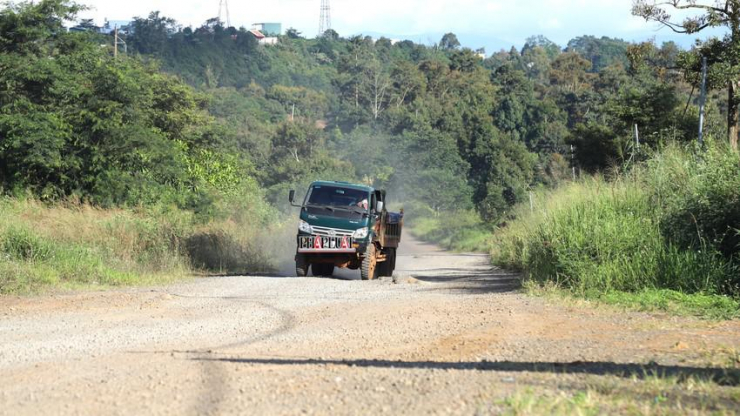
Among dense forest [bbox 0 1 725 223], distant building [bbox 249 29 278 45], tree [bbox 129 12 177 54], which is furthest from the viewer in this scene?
distant building [bbox 249 29 278 45]

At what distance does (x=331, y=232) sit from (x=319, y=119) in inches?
3876

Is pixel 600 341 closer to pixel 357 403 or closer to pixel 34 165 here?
pixel 357 403

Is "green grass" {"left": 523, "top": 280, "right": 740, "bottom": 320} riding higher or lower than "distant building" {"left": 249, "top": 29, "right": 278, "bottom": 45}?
lower

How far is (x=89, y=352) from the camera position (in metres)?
9.12

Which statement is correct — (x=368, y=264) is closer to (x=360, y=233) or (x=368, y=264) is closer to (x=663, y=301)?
(x=360, y=233)

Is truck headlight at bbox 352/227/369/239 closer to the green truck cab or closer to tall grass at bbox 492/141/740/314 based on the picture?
the green truck cab

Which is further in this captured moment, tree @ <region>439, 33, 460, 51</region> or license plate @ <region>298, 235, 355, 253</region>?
tree @ <region>439, 33, 460, 51</region>

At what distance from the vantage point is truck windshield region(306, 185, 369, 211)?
21.6 m

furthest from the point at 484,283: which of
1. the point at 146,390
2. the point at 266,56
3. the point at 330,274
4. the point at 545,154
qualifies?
the point at 266,56

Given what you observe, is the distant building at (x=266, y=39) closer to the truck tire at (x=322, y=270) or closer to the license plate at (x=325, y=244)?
the truck tire at (x=322, y=270)

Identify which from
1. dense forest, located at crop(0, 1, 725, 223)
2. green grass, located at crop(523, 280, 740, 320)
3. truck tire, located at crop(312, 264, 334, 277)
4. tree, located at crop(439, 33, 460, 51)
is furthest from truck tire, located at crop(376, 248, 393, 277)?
tree, located at crop(439, 33, 460, 51)

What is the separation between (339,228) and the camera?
20969 millimetres

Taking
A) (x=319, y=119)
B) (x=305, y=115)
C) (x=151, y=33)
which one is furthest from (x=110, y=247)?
(x=151, y=33)

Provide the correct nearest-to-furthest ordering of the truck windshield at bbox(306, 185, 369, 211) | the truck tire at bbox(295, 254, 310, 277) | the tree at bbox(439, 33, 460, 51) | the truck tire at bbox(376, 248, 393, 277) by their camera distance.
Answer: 1. the truck tire at bbox(295, 254, 310, 277)
2. the truck windshield at bbox(306, 185, 369, 211)
3. the truck tire at bbox(376, 248, 393, 277)
4. the tree at bbox(439, 33, 460, 51)
